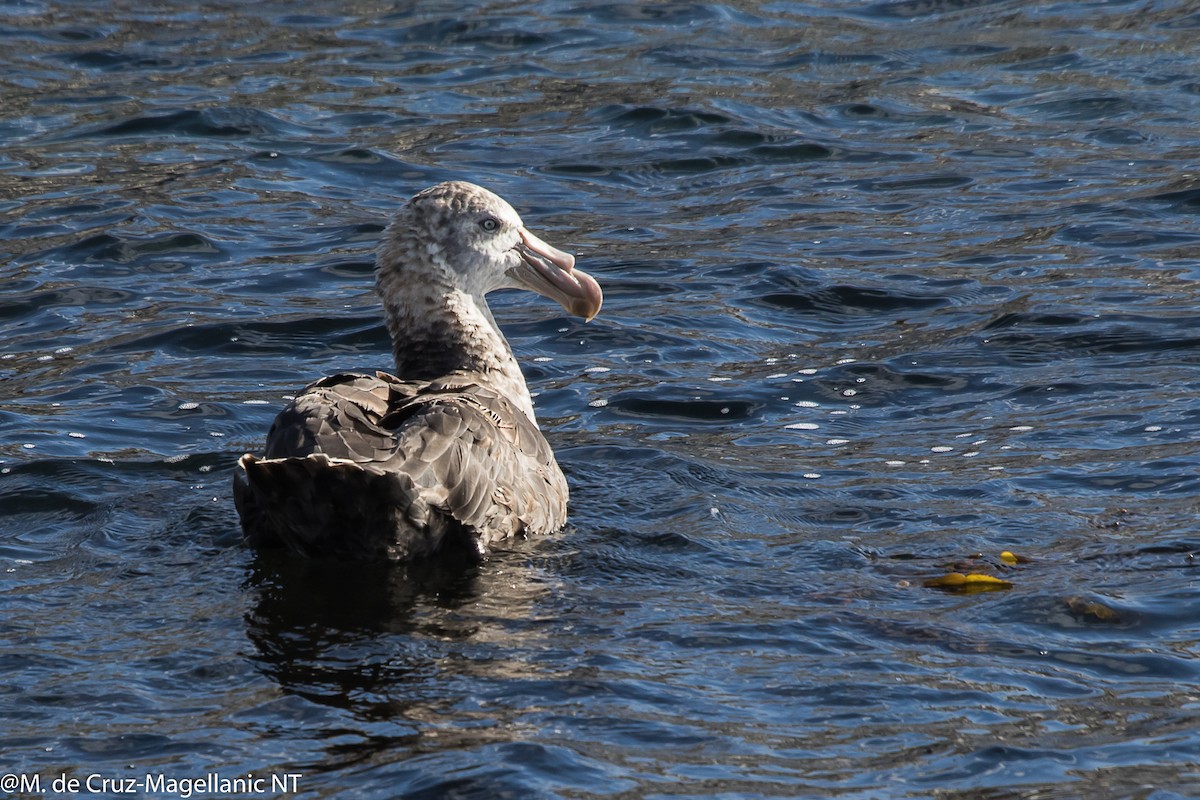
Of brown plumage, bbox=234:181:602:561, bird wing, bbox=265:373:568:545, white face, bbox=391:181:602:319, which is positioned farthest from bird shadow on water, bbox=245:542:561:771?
white face, bbox=391:181:602:319

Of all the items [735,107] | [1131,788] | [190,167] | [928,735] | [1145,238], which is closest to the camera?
[1131,788]

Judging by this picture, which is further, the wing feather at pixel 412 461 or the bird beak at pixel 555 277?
the bird beak at pixel 555 277

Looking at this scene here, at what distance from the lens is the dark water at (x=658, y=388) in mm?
5660

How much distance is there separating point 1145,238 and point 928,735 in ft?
23.0

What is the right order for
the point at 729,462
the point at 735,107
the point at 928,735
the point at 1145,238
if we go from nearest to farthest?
the point at 928,735, the point at 729,462, the point at 1145,238, the point at 735,107

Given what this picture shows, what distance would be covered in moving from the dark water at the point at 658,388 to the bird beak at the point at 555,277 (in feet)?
2.24

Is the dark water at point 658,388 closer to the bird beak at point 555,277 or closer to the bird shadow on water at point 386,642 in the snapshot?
the bird shadow on water at point 386,642

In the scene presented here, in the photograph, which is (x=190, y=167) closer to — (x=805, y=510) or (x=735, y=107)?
(x=735, y=107)

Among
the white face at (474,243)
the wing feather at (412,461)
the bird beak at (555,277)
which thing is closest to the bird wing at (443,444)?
the wing feather at (412,461)

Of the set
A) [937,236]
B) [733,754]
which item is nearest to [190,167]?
[937,236]

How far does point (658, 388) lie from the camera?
31.7 feet

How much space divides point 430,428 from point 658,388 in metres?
2.93

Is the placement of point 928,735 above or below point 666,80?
below

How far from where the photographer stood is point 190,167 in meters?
13.9
